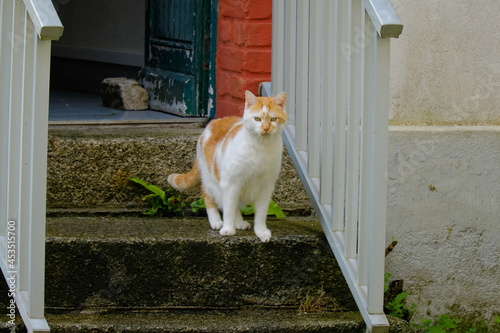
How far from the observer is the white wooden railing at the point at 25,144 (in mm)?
2643

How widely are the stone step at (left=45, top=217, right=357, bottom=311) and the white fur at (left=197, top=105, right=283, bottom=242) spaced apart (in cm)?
10

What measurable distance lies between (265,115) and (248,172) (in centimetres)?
26

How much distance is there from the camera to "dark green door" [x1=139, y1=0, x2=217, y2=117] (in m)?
4.68

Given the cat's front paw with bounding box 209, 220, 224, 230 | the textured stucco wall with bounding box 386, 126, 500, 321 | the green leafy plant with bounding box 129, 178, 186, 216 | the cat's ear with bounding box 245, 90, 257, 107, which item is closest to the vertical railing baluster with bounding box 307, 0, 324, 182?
the cat's ear with bounding box 245, 90, 257, 107

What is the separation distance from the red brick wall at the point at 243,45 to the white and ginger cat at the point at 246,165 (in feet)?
2.04

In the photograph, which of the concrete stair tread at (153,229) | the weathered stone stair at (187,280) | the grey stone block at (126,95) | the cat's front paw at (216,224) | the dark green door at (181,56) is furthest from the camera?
the grey stone block at (126,95)

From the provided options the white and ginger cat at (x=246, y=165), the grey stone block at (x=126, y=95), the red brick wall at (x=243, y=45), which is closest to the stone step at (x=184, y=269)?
the white and ginger cat at (x=246, y=165)

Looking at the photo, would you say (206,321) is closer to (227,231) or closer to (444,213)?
(227,231)

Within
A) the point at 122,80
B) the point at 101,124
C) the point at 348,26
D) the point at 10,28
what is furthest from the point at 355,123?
the point at 122,80

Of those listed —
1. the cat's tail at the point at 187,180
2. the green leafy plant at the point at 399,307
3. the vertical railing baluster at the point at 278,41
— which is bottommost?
the green leafy plant at the point at 399,307

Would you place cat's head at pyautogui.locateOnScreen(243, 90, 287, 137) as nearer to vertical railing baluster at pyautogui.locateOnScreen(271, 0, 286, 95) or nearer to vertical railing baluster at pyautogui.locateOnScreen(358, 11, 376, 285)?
vertical railing baluster at pyautogui.locateOnScreen(271, 0, 286, 95)

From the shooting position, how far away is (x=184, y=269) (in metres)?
3.42

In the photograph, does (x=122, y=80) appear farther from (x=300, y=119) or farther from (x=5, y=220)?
(x=5, y=220)

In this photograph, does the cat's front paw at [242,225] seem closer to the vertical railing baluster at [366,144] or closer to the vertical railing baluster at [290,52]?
the vertical railing baluster at [290,52]
